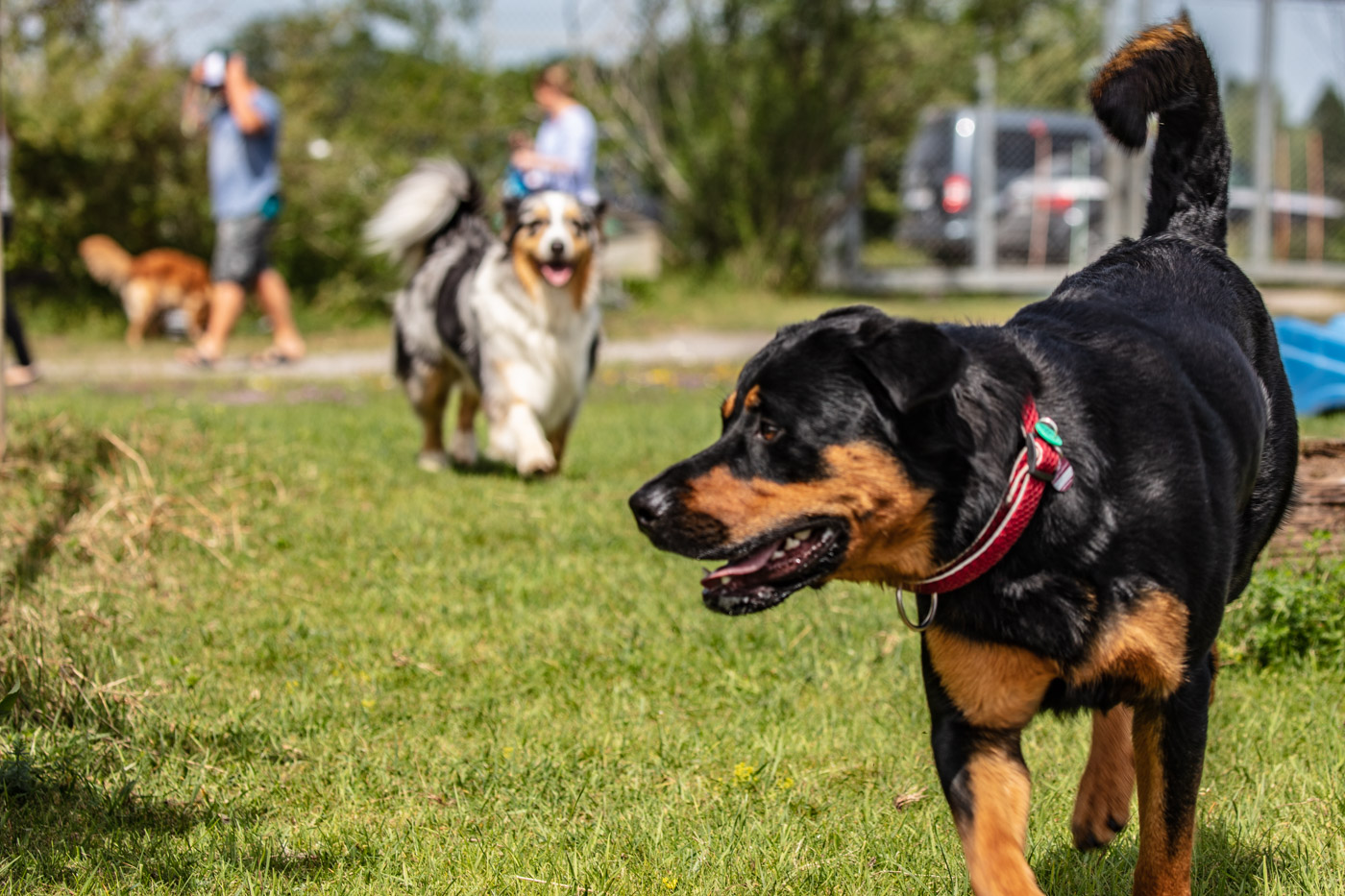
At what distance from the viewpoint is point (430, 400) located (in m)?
8.26

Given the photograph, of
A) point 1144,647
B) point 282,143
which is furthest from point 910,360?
→ point 282,143

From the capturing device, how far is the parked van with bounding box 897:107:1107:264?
18.5 m

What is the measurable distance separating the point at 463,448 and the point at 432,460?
41cm

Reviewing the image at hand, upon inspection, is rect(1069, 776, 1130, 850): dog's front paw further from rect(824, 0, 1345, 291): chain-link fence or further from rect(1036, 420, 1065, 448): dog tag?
rect(824, 0, 1345, 291): chain-link fence

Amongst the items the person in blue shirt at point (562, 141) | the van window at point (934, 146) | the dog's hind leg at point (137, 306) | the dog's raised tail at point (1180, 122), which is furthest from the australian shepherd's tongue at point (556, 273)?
the van window at point (934, 146)

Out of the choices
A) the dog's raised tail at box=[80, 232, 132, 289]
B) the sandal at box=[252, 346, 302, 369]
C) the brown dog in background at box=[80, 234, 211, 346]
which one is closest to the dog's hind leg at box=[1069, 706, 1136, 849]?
the sandal at box=[252, 346, 302, 369]

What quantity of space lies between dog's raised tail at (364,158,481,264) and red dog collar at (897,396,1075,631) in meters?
6.39

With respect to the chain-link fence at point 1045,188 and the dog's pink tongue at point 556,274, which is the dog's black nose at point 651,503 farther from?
the chain-link fence at point 1045,188

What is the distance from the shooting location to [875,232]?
19.9m

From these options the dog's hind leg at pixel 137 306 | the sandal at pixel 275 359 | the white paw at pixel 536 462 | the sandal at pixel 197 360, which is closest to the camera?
the white paw at pixel 536 462

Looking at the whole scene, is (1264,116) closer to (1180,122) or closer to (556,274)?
(556,274)

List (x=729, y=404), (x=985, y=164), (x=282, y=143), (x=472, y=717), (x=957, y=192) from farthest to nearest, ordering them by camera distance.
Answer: (x=957, y=192)
(x=985, y=164)
(x=282, y=143)
(x=472, y=717)
(x=729, y=404)

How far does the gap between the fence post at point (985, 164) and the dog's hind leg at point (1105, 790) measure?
15407 mm

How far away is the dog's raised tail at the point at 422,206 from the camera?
27.6 feet
